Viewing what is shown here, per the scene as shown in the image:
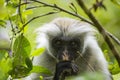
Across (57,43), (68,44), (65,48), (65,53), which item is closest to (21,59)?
(65,53)

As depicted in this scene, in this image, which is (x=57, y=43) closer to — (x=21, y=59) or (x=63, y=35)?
(x=63, y=35)

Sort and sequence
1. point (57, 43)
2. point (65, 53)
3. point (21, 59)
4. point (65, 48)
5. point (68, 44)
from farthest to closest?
point (57, 43), point (68, 44), point (65, 48), point (65, 53), point (21, 59)

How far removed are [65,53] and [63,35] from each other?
0.62m

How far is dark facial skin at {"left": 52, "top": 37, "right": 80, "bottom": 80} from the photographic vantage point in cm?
389

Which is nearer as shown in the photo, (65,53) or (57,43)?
(65,53)

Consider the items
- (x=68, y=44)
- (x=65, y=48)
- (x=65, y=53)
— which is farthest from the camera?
(x=68, y=44)

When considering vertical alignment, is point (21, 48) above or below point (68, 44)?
above

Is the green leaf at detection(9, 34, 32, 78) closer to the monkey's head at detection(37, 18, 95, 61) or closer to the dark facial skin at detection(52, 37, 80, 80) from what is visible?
the dark facial skin at detection(52, 37, 80, 80)

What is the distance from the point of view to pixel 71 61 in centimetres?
411

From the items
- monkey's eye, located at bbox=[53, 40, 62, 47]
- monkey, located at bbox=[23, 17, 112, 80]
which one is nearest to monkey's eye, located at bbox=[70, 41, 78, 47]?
monkey, located at bbox=[23, 17, 112, 80]

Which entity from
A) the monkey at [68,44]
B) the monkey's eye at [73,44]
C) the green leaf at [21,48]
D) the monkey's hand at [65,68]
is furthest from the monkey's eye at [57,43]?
the green leaf at [21,48]

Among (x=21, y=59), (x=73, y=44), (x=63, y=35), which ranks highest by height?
(x=21, y=59)

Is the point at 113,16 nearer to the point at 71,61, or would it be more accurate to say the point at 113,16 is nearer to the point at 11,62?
the point at 11,62

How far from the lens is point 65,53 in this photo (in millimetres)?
4367
